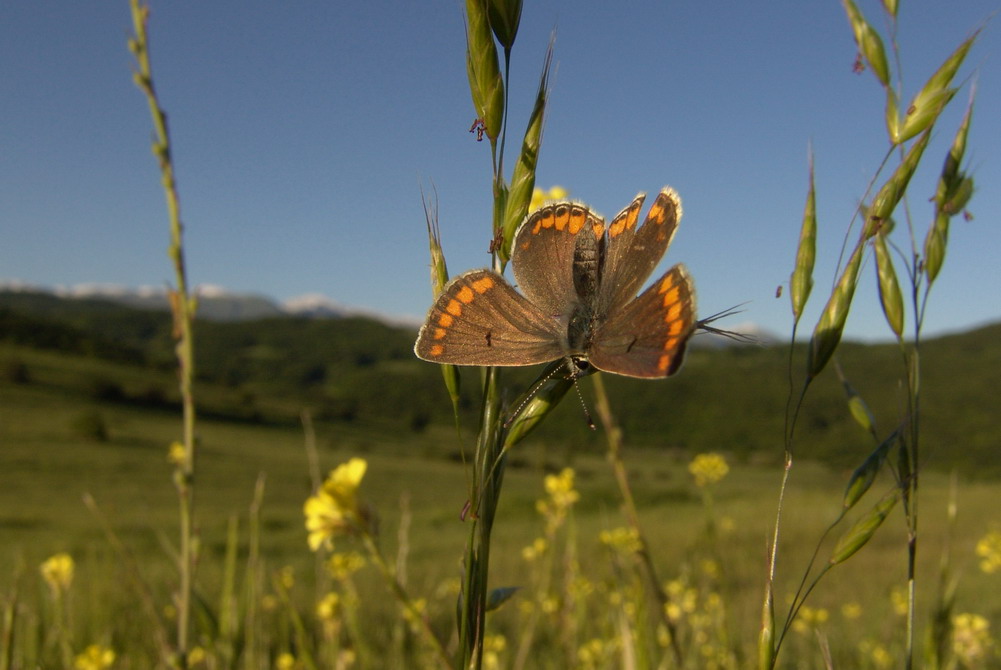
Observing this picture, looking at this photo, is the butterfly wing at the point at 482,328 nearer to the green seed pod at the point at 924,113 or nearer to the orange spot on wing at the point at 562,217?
the orange spot on wing at the point at 562,217

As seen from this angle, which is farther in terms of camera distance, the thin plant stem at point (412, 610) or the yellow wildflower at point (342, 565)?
the yellow wildflower at point (342, 565)

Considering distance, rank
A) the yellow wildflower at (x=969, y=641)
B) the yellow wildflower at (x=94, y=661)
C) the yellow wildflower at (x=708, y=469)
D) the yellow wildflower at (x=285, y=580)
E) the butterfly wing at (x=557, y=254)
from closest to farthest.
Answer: the butterfly wing at (x=557, y=254)
the yellow wildflower at (x=285, y=580)
the yellow wildflower at (x=94, y=661)
the yellow wildflower at (x=969, y=641)
the yellow wildflower at (x=708, y=469)

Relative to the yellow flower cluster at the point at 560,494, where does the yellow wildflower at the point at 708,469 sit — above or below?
above

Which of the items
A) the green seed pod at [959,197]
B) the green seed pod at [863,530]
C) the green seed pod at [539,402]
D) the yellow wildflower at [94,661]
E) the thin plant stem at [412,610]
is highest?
the green seed pod at [959,197]

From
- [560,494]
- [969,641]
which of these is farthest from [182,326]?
[969,641]

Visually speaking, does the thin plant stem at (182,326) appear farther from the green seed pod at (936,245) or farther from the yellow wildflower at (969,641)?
the yellow wildflower at (969,641)

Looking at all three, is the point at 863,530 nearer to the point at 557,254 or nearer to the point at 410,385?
the point at 557,254

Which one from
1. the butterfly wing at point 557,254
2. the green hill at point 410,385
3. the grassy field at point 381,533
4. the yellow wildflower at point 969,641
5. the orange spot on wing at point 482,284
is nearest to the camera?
the orange spot on wing at point 482,284

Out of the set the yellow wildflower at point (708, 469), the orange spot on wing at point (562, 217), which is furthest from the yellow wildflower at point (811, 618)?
the orange spot on wing at point (562, 217)
